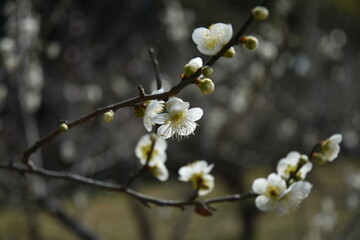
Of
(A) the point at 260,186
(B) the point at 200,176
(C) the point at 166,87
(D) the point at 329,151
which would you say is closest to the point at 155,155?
(B) the point at 200,176

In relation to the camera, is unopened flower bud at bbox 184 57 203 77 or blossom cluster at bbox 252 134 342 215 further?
blossom cluster at bbox 252 134 342 215

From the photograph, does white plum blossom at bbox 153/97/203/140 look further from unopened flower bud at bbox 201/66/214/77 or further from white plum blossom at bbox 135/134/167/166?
white plum blossom at bbox 135/134/167/166

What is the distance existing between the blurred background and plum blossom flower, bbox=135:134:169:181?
0.77 meters

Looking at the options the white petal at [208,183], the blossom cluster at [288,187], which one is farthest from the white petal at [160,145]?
the blossom cluster at [288,187]

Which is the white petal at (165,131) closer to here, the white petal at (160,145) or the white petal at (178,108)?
the white petal at (178,108)

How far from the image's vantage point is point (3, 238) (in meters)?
3.83

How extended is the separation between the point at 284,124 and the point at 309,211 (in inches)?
40.0

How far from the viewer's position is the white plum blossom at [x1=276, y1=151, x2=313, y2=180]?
0.93 meters

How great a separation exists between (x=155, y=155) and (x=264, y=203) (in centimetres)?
32

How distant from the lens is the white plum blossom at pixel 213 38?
691mm

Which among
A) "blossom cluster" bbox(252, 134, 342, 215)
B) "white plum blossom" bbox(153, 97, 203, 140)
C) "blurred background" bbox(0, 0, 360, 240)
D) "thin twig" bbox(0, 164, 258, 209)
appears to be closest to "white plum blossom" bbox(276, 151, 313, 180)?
"blossom cluster" bbox(252, 134, 342, 215)

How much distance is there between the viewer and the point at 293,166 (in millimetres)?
979

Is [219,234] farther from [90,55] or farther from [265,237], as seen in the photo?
[90,55]

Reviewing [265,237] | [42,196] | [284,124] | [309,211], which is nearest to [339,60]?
[284,124]
